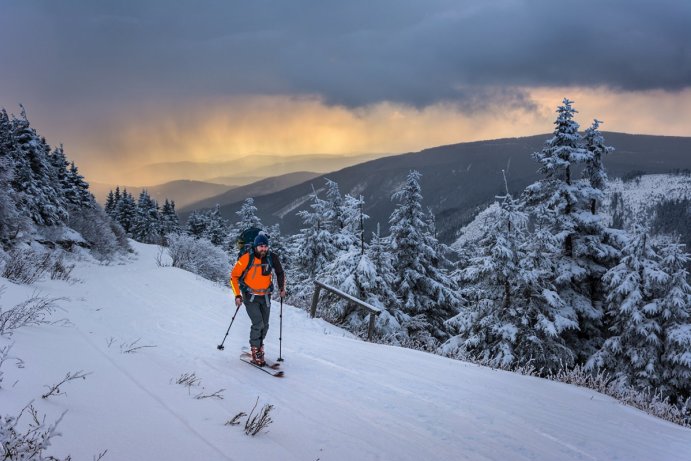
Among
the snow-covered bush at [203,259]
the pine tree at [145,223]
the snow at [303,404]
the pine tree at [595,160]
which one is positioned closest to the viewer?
the snow at [303,404]

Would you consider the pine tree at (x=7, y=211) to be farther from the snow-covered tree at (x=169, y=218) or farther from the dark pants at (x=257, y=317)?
the snow-covered tree at (x=169, y=218)

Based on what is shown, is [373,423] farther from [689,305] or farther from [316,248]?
Result: [316,248]

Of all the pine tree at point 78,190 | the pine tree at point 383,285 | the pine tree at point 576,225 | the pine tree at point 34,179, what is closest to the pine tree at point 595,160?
the pine tree at point 576,225

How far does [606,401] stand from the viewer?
21.9ft

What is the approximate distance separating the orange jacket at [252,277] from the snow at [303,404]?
118 centimetres

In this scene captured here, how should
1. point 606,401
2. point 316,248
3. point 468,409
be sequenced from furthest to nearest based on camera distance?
point 316,248, point 606,401, point 468,409

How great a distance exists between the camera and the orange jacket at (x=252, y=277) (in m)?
6.74

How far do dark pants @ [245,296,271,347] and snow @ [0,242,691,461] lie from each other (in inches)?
19.6

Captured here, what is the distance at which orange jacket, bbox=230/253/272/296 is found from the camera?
674cm

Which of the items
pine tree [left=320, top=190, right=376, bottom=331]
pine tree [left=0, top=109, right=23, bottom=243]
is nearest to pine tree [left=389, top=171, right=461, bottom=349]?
pine tree [left=320, top=190, right=376, bottom=331]

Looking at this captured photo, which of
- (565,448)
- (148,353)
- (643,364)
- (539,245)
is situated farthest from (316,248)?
(565,448)

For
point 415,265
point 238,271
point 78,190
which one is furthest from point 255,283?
point 78,190

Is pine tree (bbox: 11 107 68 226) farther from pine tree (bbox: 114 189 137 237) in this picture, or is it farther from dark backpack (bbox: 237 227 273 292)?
pine tree (bbox: 114 189 137 237)

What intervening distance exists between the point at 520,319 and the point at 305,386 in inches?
529
